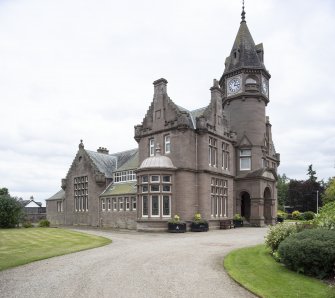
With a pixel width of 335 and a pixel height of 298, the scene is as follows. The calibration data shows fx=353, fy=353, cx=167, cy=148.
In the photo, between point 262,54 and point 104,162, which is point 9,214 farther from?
point 262,54

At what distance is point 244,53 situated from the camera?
43938 mm

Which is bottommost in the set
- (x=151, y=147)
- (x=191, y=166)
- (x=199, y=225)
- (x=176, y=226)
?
(x=199, y=225)

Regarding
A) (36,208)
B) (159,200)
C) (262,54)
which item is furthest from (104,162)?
(36,208)

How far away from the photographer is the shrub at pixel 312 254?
39.9 ft

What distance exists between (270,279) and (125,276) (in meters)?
4.94

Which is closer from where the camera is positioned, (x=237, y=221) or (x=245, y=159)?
(x=237, y=221)

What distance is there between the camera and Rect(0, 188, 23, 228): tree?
134ft

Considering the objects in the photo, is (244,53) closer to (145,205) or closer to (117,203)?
(145,205)

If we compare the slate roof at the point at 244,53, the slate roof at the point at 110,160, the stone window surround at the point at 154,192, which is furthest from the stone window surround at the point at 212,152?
the slate roof at the point at 244,53

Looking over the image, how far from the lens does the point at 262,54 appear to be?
4559cm

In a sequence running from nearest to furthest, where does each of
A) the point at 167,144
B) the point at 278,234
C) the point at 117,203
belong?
the point at 278,234, the point at 167,144, the point at 117,203

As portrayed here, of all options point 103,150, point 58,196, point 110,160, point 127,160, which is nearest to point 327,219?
point 127,160

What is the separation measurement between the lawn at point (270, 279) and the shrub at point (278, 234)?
605mm

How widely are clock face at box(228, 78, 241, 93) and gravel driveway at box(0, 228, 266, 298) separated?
29.2 metres
